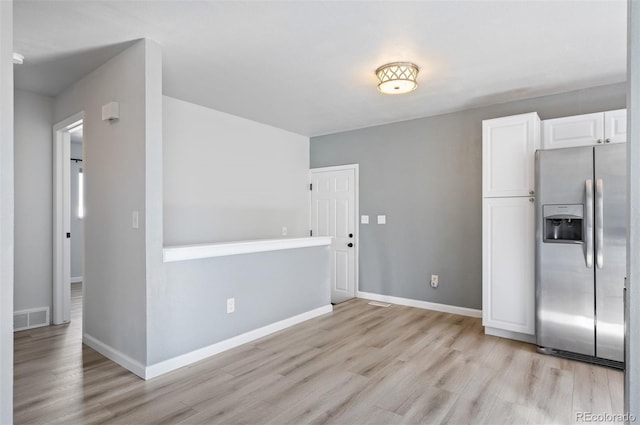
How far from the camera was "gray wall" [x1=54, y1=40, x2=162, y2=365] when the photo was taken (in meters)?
2.62

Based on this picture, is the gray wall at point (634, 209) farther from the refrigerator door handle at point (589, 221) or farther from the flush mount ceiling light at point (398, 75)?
the refrigerator door handle at point (589, 221)

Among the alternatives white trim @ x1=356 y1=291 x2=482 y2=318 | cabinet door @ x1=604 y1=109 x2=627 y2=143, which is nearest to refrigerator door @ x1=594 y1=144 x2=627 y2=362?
cabinet door @ x1=604 y1=109 x2=627 y2=143

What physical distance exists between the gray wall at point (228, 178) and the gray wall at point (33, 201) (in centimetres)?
138

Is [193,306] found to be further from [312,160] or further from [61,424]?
[312,160]

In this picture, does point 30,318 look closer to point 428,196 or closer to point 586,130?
point 428,196

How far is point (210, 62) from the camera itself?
3.00m

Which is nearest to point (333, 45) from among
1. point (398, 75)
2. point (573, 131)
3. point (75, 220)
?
point (398, 75)

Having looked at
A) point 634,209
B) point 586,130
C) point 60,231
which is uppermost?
point 586,130

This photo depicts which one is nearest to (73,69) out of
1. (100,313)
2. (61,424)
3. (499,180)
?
(100,313)

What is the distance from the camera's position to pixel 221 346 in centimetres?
311

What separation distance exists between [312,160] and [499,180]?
10.00 ft

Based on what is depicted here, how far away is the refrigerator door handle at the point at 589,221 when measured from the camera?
2.92m

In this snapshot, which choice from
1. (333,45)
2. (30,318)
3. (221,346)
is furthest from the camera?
(30,318)

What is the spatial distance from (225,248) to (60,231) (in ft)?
7.42
